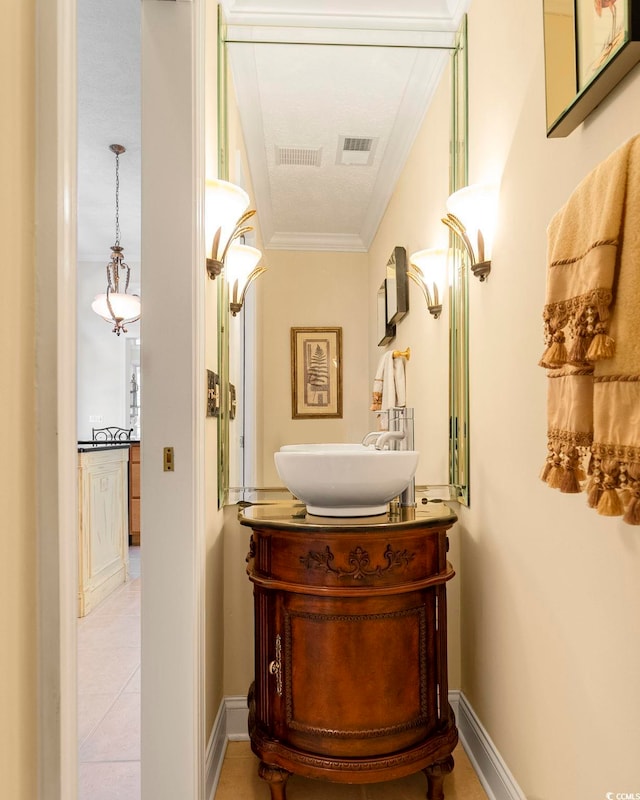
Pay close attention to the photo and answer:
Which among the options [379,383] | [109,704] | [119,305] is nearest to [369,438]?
[379,383]

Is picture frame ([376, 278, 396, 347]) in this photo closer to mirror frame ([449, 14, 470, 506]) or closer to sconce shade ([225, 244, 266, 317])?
mirror frame ([449, 14, 470, 506])

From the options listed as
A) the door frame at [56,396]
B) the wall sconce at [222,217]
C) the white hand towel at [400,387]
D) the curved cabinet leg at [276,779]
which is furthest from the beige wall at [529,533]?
the door frame at [56,396]

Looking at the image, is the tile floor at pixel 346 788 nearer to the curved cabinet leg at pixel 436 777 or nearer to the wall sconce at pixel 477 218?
the curved cabinet leg at pixel 436 777

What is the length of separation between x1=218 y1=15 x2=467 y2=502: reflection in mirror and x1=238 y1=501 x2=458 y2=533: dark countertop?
30 centimetres

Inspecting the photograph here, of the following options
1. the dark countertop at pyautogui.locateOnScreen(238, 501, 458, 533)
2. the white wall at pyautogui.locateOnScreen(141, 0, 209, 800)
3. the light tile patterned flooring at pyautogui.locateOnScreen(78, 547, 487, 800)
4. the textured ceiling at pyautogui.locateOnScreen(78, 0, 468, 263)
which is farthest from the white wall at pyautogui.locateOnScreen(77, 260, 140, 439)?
the white wall at pyautogui.locateOnScreen(141, 0, 209, 800)

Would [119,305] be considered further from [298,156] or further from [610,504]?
[610,504]

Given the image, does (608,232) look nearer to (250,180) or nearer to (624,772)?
(624,772)

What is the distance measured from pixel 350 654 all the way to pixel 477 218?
1284 mm

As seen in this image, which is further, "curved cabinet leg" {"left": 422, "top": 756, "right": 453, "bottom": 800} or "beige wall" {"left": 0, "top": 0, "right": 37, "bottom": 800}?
"curved cabinet leg" {"left": 422, "top": 756, "right": 453, "bottom": 800}

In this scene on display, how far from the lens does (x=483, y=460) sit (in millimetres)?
1767

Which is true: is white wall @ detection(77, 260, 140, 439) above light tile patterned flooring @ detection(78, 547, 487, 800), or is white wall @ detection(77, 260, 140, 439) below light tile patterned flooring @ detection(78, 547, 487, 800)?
above

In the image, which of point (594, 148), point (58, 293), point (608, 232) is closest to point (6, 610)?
point (58, 293)

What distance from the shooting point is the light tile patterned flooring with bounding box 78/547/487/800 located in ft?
5.45

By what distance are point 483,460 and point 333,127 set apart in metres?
1.49
